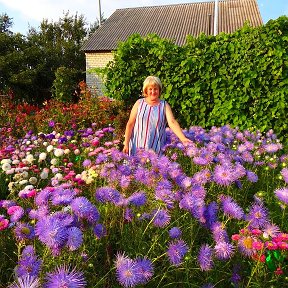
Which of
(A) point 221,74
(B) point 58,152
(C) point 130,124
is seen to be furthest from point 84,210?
(A) point 221,74

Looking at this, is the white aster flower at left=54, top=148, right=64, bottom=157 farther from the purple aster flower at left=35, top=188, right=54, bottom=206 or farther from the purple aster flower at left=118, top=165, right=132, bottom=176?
the purple aster flower at left=35, top=188, right=54, bottom=206

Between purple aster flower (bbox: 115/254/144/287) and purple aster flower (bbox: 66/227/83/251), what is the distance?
15 cm

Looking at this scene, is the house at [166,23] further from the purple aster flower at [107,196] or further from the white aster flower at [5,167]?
the purple aster flower at [107,196]

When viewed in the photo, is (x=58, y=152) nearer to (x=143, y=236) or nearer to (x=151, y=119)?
Result: (x=151, y=119)

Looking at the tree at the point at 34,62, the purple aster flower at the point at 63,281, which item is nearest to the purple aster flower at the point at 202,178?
the purple aster flower at the point at 63,281

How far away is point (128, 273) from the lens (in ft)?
3.89

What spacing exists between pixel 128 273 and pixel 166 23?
21818mm

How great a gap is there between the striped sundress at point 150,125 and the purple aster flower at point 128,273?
7.73ft

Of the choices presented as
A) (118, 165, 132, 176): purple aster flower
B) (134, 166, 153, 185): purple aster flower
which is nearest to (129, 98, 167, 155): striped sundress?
(118, 165, 132, 176): purple aster flower

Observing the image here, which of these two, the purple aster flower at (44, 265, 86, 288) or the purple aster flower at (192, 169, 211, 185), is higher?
the purple aster flower at (44, 265, 86, 288)

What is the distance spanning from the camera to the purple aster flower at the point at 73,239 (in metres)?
1.21

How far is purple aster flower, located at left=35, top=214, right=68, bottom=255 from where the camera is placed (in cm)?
118

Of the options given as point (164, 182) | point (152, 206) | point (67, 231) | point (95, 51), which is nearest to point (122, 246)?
point (152, 206)

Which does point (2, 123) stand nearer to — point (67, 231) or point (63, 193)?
point (63, 193)
